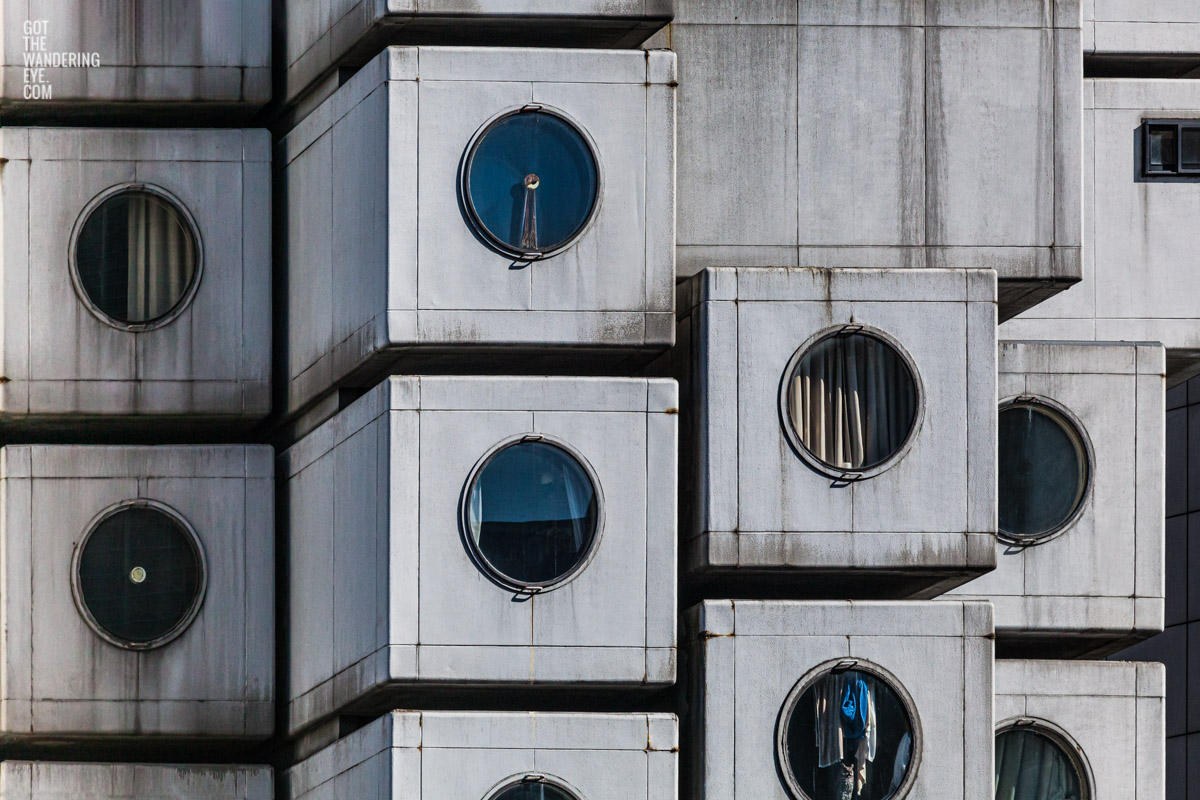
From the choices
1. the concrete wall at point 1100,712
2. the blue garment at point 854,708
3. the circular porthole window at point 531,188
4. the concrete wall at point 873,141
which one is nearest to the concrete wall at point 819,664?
the blue garment at point 854,708

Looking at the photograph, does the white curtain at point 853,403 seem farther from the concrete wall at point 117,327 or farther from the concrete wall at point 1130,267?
the concrete wall at point 117,327

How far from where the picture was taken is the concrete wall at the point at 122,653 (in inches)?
1051

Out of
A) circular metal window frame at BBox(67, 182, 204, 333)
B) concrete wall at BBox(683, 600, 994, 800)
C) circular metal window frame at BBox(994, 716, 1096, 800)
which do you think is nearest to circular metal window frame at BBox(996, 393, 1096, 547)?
circular metal window frame at BBox(994, 716, 1096, 800)

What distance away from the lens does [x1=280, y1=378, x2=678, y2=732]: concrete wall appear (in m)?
23.7

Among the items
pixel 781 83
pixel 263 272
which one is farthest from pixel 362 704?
pixel 781 83

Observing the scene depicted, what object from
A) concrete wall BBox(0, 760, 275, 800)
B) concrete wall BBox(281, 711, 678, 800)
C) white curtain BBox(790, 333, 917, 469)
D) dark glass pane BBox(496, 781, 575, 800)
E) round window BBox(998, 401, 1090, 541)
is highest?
white curtain BBox(790, 333, 917, 469)

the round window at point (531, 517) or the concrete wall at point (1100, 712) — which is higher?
the round window at point (531, 517)

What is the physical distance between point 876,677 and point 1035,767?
10.3ft

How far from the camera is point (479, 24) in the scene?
25109mm

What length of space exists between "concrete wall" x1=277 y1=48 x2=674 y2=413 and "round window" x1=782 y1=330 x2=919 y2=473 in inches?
61.0

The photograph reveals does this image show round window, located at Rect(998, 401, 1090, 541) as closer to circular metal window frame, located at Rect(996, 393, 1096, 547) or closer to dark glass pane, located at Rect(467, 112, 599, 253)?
circular metal window frame, located at Rect(996, 393, 1096, 547)

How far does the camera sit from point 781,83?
2553cm

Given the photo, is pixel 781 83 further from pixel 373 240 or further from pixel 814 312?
pixel 373 240

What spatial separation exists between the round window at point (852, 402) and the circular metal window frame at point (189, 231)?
25.2 ft
